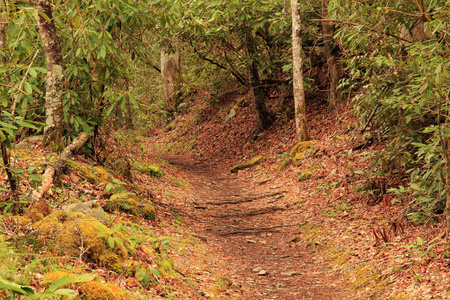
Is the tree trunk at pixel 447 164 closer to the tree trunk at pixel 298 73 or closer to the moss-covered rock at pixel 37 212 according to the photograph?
the moss-covered rock at pixel 37 212

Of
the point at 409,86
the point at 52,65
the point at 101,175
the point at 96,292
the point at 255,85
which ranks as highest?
the point at 52,65

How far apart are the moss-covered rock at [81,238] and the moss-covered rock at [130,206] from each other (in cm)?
208

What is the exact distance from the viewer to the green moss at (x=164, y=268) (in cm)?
508

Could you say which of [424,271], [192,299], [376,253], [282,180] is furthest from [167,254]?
[282,180]

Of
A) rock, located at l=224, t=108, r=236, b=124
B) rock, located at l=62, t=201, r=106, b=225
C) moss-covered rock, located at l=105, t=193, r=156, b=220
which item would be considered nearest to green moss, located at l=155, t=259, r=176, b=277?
rock, located at l=62, t=201, r=106, b=225

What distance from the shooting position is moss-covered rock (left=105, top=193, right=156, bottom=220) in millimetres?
6944

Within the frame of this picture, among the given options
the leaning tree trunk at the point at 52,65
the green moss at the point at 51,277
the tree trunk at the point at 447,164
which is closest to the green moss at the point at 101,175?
the leaning tree trunk at the point at 52,65

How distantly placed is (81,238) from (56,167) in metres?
1.40

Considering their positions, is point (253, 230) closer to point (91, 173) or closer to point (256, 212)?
point (256, 212)

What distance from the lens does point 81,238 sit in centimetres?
440

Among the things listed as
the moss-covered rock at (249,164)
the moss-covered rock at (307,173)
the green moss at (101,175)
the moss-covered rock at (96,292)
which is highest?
the moss-covered rock at (96,292)

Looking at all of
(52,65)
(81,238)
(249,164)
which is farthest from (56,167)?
(249,164)

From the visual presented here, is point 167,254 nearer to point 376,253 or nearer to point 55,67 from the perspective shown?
point 376,253

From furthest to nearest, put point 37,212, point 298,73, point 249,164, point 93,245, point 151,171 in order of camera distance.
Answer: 1. point 249,164
2. point 298,73
3. point 151,171
4. point 37,212
5. point 93,245
